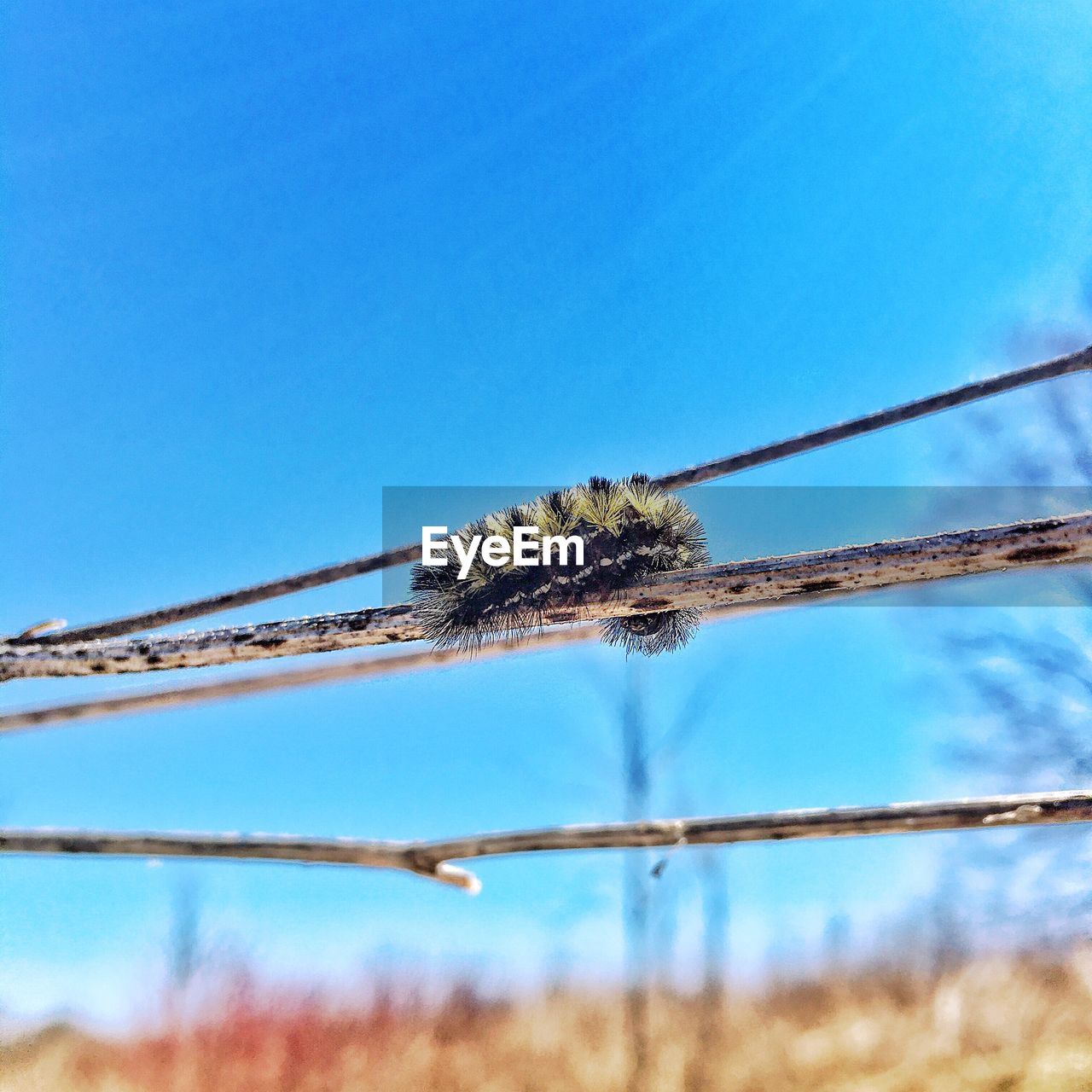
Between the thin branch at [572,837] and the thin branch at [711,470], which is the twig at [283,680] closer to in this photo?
the thin branch at [711,470]

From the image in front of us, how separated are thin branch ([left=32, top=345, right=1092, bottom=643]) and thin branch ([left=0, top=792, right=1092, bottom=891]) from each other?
66 centimetres

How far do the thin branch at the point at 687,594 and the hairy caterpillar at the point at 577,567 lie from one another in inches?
2.9

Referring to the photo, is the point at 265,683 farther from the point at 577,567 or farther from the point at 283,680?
the point at 577,567

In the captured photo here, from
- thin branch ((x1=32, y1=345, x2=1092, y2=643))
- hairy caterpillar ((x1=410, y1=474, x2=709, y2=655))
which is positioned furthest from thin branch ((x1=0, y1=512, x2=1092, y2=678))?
thin branch ((x1=32, y1=345, x2=1092, y2=643))

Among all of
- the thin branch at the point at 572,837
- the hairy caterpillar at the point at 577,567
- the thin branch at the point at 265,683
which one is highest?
the hairy caterpillar at the point at 577,567

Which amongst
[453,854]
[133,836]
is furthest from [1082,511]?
[133,836]

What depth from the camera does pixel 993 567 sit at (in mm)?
928

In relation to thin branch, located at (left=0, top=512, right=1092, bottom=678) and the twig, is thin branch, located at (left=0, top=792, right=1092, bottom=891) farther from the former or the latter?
the twig

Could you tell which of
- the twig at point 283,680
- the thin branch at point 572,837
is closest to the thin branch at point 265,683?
the twig at point 283,680

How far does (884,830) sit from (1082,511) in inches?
15.7

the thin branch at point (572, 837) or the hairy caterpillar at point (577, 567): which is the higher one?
the hairy caterpillar at point (577, 567)

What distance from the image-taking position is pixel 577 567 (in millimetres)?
1478

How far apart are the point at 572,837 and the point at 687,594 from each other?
1.42ft

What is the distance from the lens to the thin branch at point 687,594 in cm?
89
